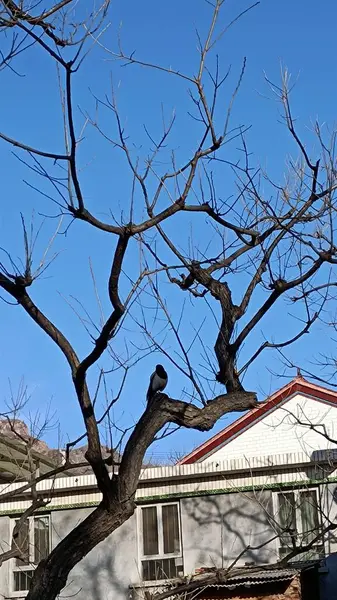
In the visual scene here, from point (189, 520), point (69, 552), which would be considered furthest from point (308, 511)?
point (69, 552)

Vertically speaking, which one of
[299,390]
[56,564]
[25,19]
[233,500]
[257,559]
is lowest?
[56,564]

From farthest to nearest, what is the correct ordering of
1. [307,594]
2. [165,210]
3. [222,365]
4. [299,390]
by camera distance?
1. [299,390]
2. [307,594]
3. [222,365]
4. [165,210]

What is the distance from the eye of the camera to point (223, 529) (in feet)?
48.0

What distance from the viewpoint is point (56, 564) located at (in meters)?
6.31

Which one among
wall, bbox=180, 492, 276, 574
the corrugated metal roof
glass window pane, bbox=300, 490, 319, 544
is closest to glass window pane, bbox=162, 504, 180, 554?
wall, bbox=180, 492, 276, 574

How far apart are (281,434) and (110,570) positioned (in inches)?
375

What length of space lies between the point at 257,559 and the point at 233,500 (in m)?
0.96

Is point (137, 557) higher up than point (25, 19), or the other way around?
point (25, 19)

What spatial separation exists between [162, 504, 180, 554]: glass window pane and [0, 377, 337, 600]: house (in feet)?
0.05

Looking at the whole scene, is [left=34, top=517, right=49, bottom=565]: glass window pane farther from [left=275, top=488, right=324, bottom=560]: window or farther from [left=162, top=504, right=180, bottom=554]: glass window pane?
[left=275, top=488, right=324, bottom=560]: window

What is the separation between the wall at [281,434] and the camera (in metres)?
23.4

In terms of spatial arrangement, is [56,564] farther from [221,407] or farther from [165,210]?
[165,210]

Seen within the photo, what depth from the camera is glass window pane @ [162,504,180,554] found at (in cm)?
1491

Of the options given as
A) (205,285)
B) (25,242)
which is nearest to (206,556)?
(205,285)
